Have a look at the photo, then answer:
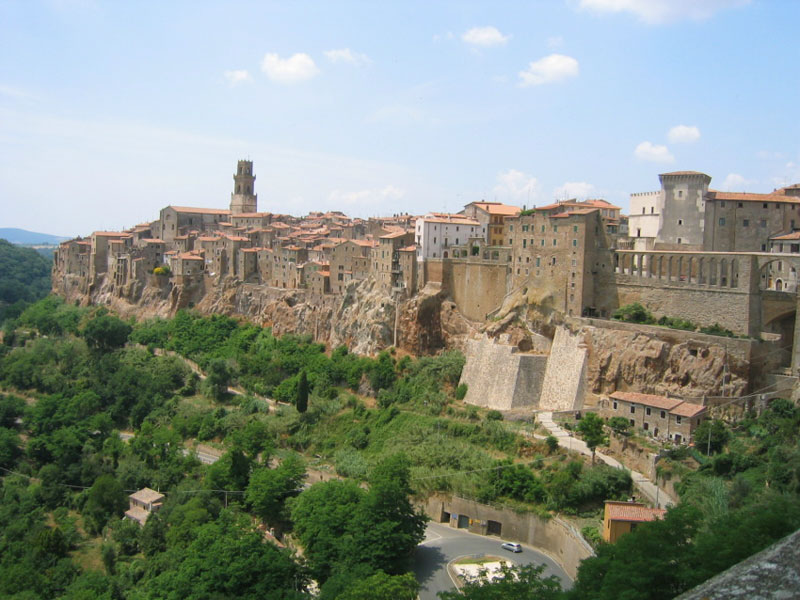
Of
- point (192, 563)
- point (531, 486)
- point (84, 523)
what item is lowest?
point (84, 523)

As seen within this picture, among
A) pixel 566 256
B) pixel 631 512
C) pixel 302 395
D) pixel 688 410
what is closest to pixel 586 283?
pixel 566 256

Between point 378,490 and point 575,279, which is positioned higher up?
point 575,279

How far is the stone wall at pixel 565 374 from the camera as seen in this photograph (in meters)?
33.2

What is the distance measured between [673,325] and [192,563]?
72.4 ft

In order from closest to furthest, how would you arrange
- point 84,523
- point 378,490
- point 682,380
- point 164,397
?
point 378,490, point 682,380, point 84,523, point 164,397

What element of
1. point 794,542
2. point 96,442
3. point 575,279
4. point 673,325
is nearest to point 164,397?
point 96,442

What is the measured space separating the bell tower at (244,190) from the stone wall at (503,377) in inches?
1714

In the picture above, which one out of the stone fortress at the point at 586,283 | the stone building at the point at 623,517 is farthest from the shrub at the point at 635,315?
the stone building at the point at 623,517

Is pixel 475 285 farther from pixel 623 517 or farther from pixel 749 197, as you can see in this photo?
pixel 623 517

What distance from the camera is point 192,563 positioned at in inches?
978

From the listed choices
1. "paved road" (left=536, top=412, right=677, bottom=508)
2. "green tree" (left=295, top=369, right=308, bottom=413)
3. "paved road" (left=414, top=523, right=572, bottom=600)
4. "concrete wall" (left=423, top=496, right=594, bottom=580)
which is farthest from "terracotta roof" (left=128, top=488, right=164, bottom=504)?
"paved road" (left=536, top=412, right=677, bottom=508)

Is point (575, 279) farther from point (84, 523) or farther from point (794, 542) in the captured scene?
point (794, 542)

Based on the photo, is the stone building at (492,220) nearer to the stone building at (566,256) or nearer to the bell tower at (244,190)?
the stone building at (566,256)

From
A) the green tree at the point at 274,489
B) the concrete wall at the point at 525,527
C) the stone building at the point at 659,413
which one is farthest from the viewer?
the green tree at the point at 274,489
